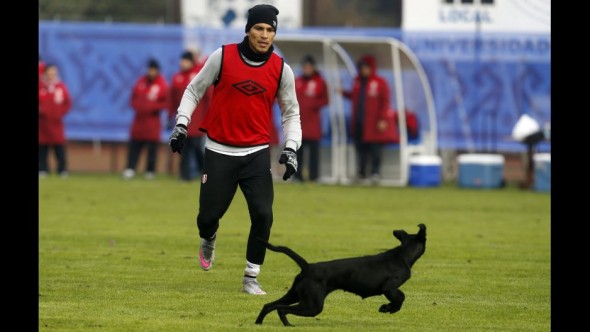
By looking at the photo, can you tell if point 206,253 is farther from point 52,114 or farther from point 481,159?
point 52,114

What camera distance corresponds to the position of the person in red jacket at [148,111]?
29359mm

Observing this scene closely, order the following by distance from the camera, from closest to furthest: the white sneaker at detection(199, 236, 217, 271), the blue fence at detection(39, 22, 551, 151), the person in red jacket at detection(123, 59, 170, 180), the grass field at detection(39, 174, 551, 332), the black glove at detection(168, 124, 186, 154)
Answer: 1. the grass field at detection(39, 174, 551, 332)
2. the black glove at detection(168, 124, 186, 154)
3. the white sneaker at detection(199, 236, 217, 271)
4. the person in red jacket at detection(123, 59, 170, 180)
5. the blue fence at detection(39, 22, 551, 151)

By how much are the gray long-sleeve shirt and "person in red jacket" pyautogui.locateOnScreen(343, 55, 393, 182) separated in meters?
15.9

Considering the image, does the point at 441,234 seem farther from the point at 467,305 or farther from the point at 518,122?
the point at 518,122

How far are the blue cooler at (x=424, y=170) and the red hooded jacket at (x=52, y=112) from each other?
6671mm

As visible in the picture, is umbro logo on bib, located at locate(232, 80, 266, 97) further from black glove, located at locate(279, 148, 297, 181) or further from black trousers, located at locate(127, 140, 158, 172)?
black trousers, located at locate(127, 140, 158, 172)

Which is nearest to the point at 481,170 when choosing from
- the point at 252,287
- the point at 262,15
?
the point at 252,287

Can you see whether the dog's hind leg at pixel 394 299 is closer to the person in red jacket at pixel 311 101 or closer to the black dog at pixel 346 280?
the black dog at pixel 346 280

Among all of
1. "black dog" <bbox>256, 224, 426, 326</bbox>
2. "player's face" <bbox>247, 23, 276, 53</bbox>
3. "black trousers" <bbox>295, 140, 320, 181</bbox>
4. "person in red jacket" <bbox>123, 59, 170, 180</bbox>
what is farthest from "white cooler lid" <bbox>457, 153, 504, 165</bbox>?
"black dog" <bbox>256, 224, 426, 326</bbox>

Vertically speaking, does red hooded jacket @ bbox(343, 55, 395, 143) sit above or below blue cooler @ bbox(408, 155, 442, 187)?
above

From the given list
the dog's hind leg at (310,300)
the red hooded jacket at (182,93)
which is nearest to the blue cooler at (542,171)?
the red hooded jacket at (182,93)

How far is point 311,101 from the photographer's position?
92.2 ft

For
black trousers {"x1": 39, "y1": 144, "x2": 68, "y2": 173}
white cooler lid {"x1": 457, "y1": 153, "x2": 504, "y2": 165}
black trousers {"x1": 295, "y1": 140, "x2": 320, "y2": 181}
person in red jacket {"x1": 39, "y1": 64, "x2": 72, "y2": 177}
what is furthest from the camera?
black trousers {"x1": 39, "y1": 144, "x2": 68, "y2": 173}

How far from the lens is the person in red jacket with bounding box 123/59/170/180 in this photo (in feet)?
96.3
